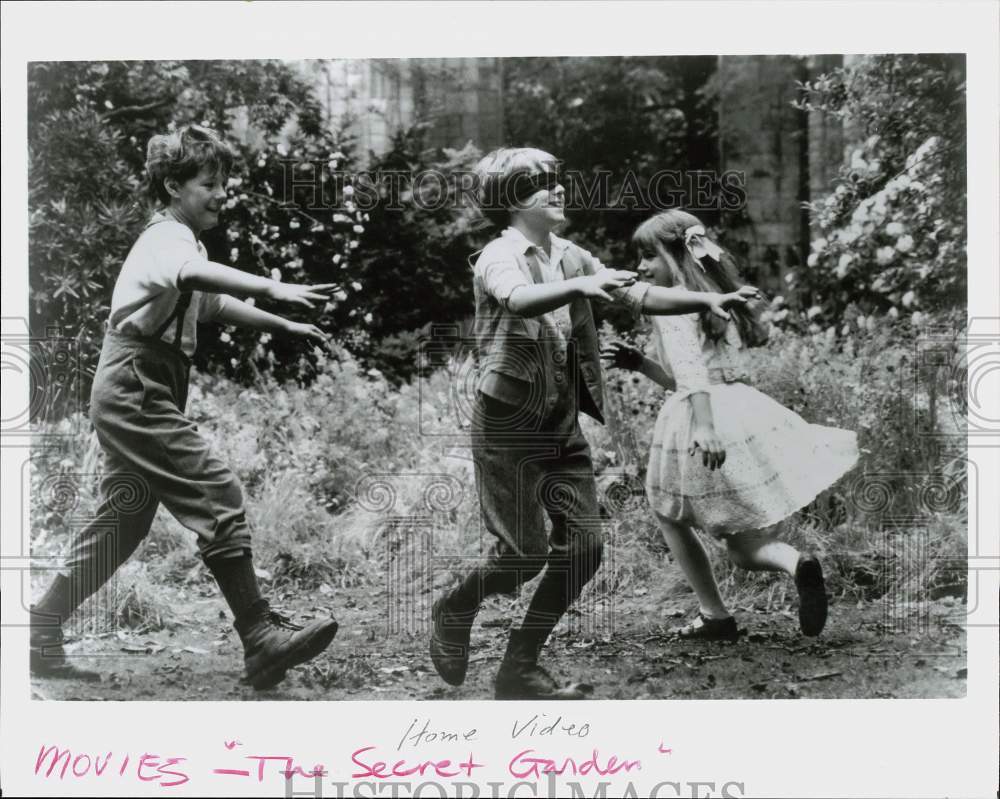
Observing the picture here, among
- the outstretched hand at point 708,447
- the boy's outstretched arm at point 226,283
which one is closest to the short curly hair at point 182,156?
the boy's outstretched arm at point 226,283

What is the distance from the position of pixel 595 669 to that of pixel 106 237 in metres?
3.22

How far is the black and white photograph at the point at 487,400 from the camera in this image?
6.26m

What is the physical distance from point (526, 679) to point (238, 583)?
1.48m

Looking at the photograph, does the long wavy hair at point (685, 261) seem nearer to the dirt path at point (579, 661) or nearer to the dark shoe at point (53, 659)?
the dirt path at point (579, 661)

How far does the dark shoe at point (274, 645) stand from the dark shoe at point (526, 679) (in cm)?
86

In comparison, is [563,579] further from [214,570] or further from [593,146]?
[593,146]

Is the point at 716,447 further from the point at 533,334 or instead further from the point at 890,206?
the point at 890,206

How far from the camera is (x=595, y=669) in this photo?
20.7 ft

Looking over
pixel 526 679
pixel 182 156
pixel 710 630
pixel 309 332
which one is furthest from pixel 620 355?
pixel 182 156

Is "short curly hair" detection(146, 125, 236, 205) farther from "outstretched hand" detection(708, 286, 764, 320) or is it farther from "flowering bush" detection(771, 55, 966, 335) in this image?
"flowering bush" detection(771, 55, 966, 335)

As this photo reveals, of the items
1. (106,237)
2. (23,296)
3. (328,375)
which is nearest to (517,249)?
(328,375)

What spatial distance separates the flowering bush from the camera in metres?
6.36

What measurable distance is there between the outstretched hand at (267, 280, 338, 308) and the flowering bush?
224 centimetres

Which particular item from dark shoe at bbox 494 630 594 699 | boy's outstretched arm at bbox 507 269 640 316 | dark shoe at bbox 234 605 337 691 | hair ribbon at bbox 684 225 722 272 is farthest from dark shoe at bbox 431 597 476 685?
hair ribbon at bbox 684 225 722 272
